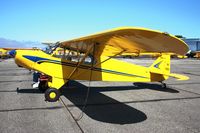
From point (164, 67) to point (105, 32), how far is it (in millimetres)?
6401

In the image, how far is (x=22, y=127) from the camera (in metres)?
5.50

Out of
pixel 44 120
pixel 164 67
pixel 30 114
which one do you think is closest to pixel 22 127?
pixel 44 120

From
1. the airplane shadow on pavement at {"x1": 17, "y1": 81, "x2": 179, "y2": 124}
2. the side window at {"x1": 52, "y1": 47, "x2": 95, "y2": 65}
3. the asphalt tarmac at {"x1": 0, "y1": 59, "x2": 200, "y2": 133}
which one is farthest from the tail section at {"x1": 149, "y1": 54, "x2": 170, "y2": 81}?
the side window at {"x1": 52, "y1": 47, "x2": 95, "y2": 65}

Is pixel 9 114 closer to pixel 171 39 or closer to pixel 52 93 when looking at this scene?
pixel 52 93

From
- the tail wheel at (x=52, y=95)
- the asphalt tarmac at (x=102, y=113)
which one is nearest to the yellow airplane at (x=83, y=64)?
the tail wheel at (x=52, y=95)

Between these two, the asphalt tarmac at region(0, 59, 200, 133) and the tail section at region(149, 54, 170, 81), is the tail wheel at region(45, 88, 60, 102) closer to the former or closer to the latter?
the asphalt tarmac at region(0, 59, 200, 133)

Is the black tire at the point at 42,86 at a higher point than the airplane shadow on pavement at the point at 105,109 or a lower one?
higher

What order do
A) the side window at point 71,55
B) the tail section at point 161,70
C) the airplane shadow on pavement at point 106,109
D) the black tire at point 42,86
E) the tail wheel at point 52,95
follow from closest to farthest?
the airplane shadow on pavement at point 106,109
the tail wheel at point 52,95
the side window at point 71,55
the black tire at point 42,86
the tail section at point 161,70

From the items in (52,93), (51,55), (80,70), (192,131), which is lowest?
(192,131)

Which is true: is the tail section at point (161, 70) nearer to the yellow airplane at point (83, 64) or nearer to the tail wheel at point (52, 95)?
the yellow airplane at point (83, 64)

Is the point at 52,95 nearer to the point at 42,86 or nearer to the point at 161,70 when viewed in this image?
the point at 42,86

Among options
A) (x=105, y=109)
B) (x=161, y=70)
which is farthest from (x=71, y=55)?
(x=161, y=70)

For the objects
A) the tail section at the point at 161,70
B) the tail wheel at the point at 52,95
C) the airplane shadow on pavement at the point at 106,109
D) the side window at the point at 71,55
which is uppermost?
the side window at the point at 71,55

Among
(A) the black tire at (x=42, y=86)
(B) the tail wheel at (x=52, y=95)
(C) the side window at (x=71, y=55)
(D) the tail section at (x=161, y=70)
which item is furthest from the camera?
(D) the tail section at (x=161, y=70)
